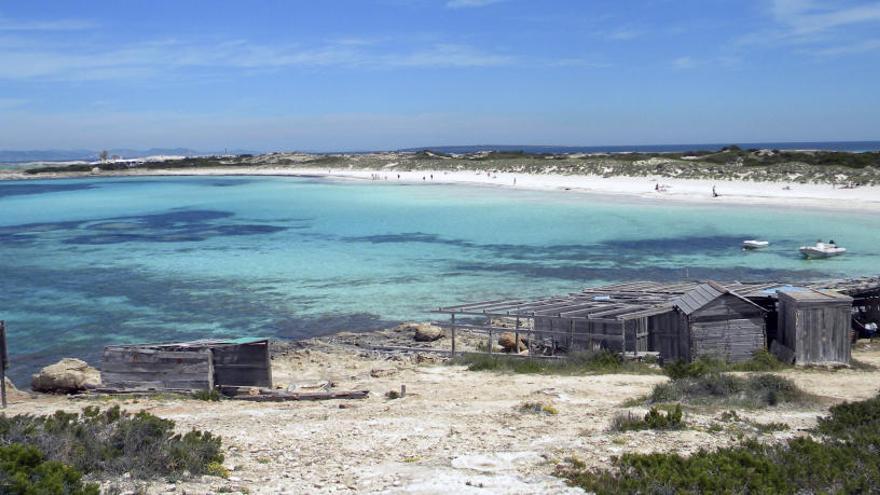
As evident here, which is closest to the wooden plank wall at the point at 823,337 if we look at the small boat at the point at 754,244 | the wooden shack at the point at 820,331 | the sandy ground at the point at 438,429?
the wooden shack at the point at 820,331

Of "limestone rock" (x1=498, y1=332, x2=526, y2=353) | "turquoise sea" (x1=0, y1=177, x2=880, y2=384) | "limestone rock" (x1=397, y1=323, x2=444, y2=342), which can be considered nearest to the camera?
"limestone rock" (x1=498, y1=332, x2=526, y2=353)

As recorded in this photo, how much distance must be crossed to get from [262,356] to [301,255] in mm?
18188

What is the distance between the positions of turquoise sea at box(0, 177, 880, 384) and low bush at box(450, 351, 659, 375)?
524 centimetres

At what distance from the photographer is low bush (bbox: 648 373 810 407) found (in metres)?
10.0

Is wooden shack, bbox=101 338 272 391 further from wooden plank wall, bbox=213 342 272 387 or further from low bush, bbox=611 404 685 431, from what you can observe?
low bush, bbox=611 404 685 431

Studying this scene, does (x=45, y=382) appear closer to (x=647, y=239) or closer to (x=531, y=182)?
(x=647, y=239)

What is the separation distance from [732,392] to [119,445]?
25.5 ft

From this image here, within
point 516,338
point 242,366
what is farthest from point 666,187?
point 242,366

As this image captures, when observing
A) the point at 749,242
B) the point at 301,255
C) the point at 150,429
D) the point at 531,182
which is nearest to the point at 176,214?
the point at 301,255

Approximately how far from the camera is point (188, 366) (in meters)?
11.9

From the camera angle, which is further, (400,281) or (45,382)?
(400,281)

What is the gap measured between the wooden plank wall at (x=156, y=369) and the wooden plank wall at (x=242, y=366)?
193 millimetres

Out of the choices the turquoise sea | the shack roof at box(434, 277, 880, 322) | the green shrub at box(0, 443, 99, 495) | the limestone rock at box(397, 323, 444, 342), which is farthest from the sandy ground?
the turquoise sea

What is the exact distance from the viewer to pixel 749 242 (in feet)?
92.0
